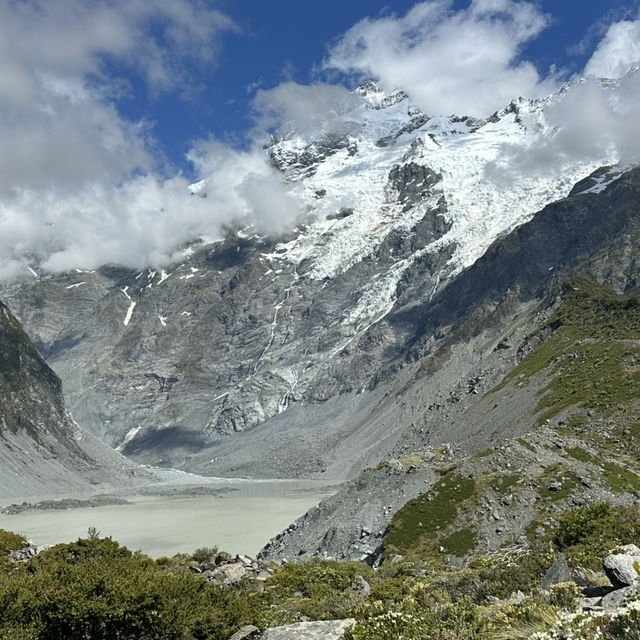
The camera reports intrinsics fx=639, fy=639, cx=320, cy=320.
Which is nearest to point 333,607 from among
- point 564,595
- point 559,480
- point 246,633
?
point 246,633

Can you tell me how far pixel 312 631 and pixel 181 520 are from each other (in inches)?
4567

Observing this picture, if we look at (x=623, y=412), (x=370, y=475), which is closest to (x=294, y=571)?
(x=370, y=475)

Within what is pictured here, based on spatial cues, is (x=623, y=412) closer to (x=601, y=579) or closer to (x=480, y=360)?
(x=601, y=579)

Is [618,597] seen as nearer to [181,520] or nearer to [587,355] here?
[587,355]

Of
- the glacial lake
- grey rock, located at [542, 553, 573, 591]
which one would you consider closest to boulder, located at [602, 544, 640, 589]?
grey rock, located at [542, 553, 573, 591]

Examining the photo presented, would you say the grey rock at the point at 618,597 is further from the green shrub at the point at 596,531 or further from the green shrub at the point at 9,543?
the green shrub at the point at 9,543

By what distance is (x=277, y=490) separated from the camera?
615 feet

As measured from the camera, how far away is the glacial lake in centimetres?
9142

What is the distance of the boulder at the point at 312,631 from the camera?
1541 centimetres

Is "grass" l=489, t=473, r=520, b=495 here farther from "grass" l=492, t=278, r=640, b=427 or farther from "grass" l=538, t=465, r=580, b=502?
"grass" l=492, t=278, r=640, b=427

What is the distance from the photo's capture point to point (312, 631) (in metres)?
15.9

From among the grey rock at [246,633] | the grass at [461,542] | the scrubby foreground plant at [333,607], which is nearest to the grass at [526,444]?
the grass at [461,542]

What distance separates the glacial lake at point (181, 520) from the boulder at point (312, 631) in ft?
177

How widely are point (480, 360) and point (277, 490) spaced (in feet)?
241
